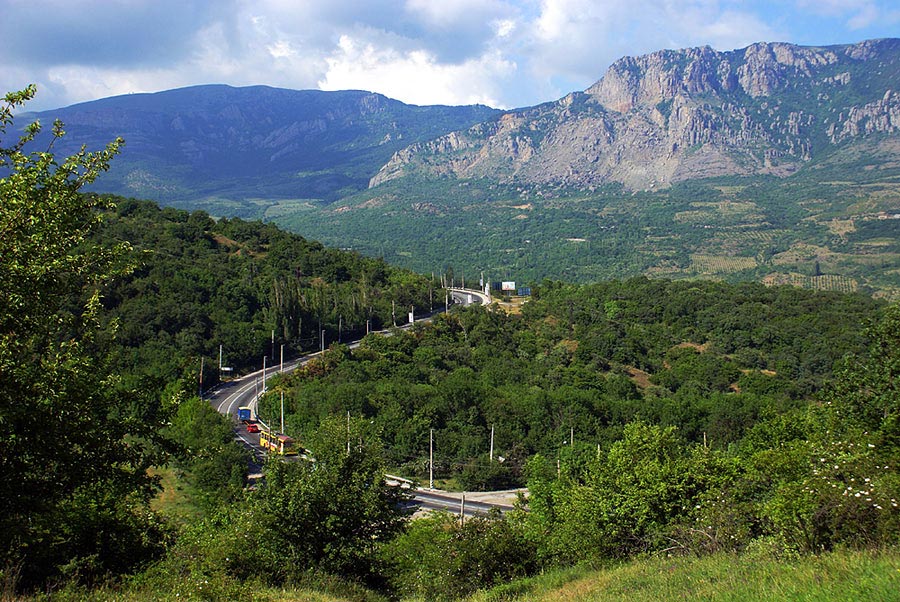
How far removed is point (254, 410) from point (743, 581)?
4184cm

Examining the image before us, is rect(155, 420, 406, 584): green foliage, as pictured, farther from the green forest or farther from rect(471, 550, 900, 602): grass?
rect(471, 550, 900, 602): grass

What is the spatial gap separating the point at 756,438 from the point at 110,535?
2676 centimetres

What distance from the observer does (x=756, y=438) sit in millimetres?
30156

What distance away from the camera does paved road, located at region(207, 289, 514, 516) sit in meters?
33.3

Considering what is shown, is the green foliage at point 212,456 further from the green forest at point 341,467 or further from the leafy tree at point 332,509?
the leafy tree at point 332,509

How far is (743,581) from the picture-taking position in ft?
28.8

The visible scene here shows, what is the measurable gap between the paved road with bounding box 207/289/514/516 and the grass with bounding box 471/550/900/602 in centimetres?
1558

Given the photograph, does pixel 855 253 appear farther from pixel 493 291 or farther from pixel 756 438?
pixel 756 438

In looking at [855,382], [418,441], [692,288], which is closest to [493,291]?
[692,288]

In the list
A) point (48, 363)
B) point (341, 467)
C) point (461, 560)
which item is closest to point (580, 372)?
point (461, 560)

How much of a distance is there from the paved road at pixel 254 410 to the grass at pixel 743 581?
15583mm

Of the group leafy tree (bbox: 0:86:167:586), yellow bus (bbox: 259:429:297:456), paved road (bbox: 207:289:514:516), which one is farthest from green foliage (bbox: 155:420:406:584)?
yellow bus (bbox: 259:429:297:456)

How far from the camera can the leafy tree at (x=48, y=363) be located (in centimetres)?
743

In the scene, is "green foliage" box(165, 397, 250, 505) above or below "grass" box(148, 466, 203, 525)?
above
